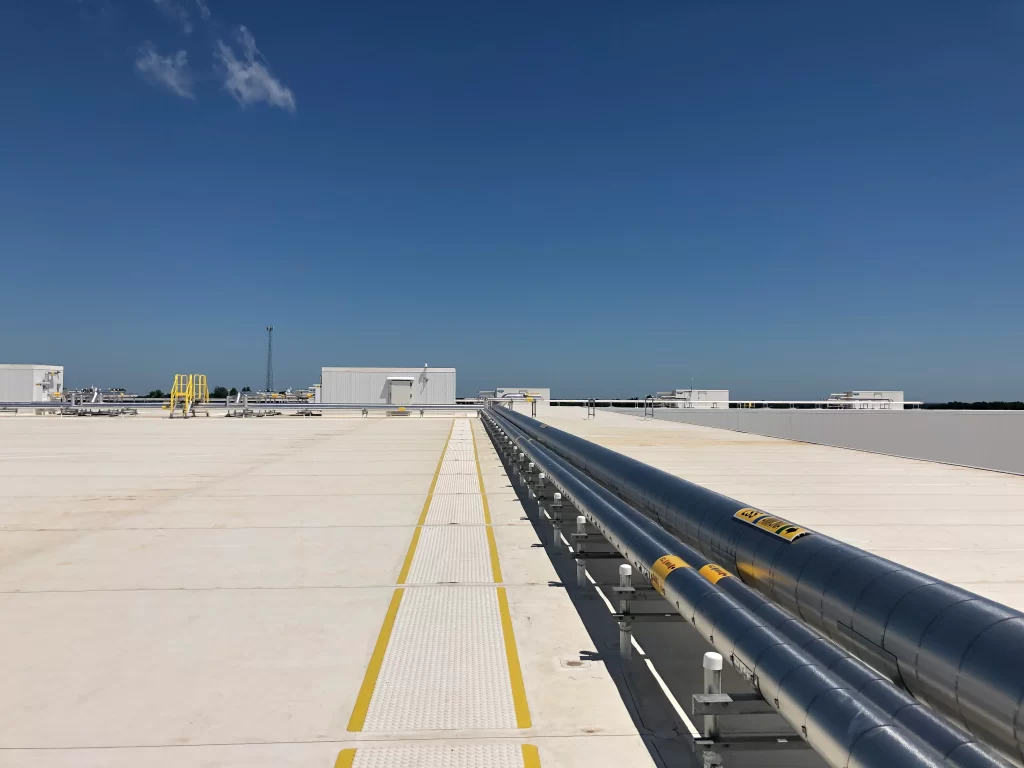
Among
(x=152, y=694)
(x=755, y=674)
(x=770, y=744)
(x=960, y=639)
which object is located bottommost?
(x=152, y=694)

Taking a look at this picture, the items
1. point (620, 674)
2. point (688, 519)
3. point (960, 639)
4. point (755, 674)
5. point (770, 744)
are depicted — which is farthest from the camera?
point (688, 519)

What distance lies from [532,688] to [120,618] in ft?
13.5

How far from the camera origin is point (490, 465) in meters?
17.0

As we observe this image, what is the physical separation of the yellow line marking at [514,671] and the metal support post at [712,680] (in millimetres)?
1222

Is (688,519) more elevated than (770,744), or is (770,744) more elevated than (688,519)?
(688,519)

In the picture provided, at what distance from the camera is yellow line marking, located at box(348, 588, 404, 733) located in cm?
422

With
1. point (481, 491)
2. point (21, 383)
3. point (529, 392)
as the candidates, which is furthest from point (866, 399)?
point (21, 383)

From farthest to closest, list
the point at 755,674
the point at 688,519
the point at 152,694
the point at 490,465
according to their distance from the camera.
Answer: the point at 490,465 → the point at 688,519 → the point at 152,694 → the point at 755,674

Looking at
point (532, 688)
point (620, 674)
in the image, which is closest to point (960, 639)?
point (620, 674)

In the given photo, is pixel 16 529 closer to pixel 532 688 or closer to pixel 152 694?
pixel 152 694

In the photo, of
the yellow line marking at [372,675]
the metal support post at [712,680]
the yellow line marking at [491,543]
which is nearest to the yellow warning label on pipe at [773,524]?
the metal support post at [712,680]

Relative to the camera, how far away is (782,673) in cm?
308

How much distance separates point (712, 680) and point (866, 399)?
65.6m

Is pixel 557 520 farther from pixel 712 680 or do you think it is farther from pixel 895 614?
pixel 895 614
